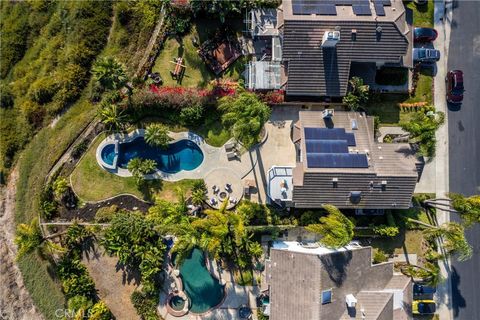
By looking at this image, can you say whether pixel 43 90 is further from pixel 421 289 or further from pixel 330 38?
pixel 421 289

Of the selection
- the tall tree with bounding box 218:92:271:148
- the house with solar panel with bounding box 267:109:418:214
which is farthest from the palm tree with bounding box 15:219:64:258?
the house with solar panel with bounding box 267:109:418:214

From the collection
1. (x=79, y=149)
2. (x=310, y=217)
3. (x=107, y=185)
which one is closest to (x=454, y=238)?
(x=310, y=217)

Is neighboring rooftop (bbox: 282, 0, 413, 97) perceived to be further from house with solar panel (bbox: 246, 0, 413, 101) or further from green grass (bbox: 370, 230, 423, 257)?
green grass (bbox: 370, 230, 423, 257)

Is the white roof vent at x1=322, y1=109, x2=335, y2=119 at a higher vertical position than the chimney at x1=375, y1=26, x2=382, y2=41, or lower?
lower

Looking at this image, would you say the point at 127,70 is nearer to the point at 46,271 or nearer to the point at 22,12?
the point at 22,12

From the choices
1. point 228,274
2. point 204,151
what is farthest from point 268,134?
point 228,274

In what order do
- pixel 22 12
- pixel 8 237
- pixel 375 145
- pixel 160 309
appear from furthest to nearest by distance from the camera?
1. pixel 22 12
2. pixel 8 237
3. pixel 160 309
4. pixel 375 145

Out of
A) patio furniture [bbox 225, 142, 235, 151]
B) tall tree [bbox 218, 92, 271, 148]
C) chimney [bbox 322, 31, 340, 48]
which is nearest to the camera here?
chimney [bbox 322, 31, 340, 48]
